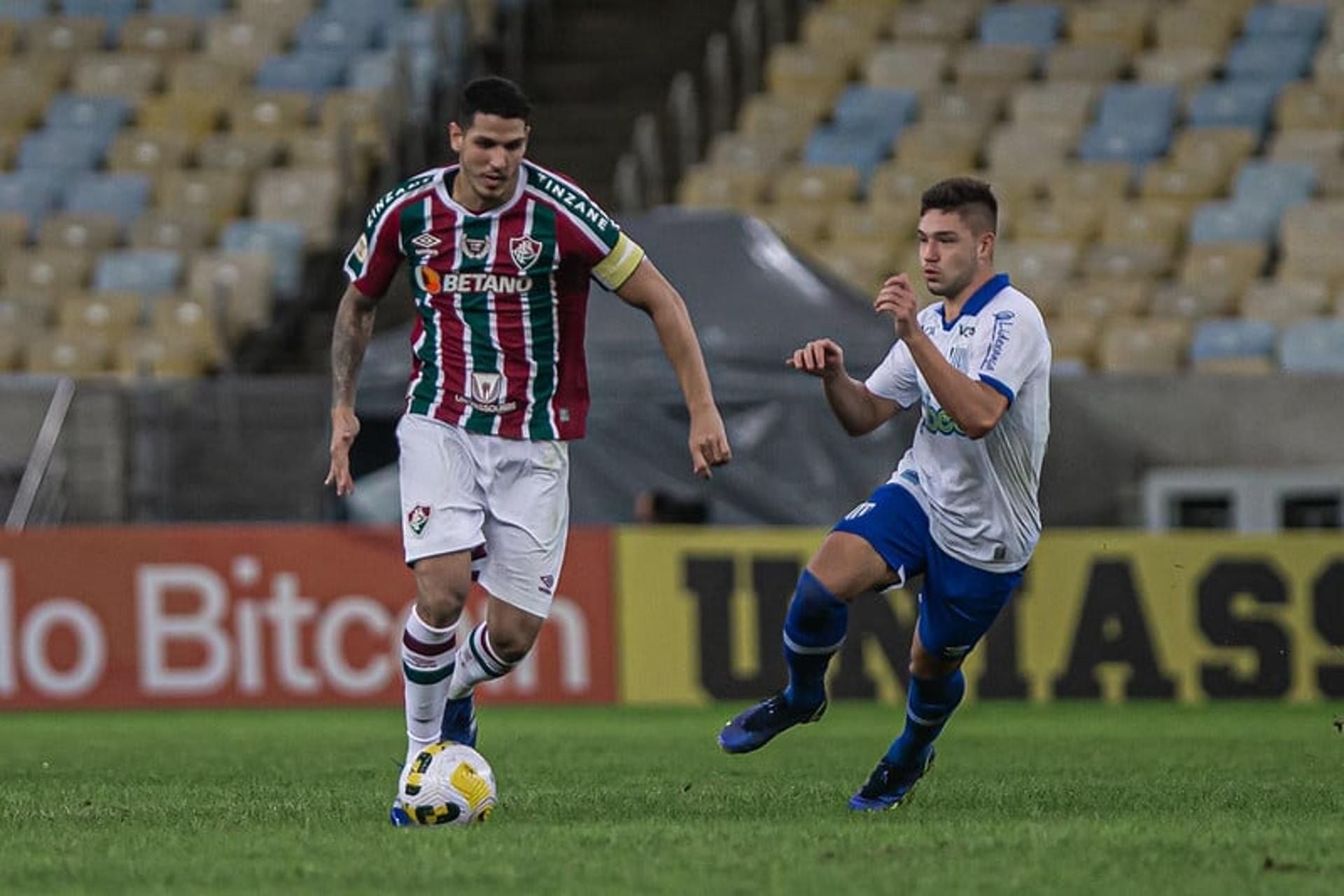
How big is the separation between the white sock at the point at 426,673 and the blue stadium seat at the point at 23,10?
17.6 meters

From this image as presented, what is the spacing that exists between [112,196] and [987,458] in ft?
48.4

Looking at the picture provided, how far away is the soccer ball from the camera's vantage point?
721cm

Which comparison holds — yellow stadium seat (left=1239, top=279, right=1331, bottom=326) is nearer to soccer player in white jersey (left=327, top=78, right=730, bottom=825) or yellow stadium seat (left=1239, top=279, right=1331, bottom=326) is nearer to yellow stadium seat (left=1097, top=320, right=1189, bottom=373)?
yellow stadium seat (left=1097, top=320, right=1189, bottom=373)

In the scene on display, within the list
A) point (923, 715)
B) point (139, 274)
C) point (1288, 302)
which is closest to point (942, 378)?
point (923, 715)

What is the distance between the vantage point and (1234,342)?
18156 mm

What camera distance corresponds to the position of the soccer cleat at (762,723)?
25.4ft

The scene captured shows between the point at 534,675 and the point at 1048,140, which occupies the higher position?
the point at 1048,140

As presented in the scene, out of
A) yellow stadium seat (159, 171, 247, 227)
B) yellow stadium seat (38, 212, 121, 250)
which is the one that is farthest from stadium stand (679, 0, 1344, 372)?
yellow stadium seat (38, 212, 121, 250)

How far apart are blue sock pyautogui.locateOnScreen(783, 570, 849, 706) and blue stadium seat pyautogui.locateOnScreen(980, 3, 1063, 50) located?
15.0m

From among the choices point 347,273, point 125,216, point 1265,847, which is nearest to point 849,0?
point 125,216

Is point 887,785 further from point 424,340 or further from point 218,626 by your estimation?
point 218,626

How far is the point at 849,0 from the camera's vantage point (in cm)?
2312

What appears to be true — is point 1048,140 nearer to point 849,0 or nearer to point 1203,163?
point 1203,163

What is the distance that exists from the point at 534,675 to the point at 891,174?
21.9 ft
